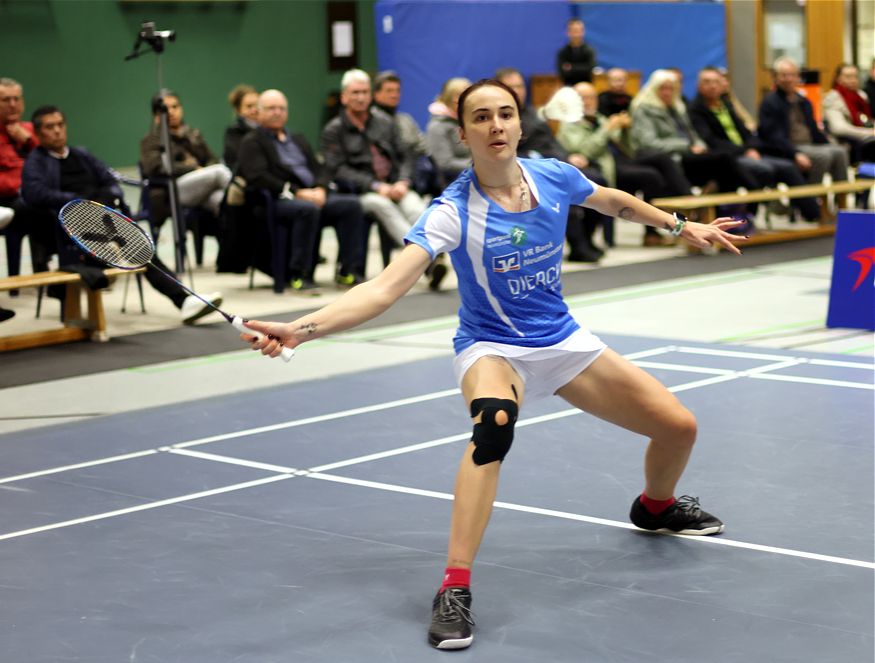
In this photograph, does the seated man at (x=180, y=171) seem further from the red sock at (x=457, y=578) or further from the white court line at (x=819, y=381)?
the red sock at (x=457, y=578)

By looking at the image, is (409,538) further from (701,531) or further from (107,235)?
(107,235)

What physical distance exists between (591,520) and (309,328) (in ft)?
5.40

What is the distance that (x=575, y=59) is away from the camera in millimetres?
19453

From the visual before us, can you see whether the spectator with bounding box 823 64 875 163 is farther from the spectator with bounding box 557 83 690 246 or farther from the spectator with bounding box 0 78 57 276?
the spectator with bounding box 0 78 57 276

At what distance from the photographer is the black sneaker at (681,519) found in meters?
4.71

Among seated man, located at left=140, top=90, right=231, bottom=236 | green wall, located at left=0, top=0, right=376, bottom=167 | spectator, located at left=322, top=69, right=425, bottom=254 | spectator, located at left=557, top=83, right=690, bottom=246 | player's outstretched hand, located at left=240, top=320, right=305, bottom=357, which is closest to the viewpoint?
player's outstretched hand, located at left=240, top=320, right=305, bottom=357

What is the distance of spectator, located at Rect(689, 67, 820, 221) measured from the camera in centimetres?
1374

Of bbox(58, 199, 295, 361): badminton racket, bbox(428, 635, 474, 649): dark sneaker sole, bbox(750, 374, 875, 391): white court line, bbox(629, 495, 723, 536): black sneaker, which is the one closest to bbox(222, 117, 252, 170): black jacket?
bbox(750, 374, 875, 391): white court line

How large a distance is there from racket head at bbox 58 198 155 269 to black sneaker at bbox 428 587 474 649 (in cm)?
159

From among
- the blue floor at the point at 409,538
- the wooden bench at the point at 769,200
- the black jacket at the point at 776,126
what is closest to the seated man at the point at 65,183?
the blue floor at the point at 409,538

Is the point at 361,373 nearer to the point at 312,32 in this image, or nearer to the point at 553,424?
the point at 553,424

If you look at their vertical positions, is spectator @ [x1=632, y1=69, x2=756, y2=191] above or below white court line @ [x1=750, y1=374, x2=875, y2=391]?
above

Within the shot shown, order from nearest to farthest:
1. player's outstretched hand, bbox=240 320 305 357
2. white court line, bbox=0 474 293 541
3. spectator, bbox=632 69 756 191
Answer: player's outstretched hand, bbox=240 320 305 357
white court line, bbox=0 474 293 541
spectator, bbox=632 69 756 191

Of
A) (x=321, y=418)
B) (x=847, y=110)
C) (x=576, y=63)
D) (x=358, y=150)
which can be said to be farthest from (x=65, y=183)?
(x=576, y=63)
